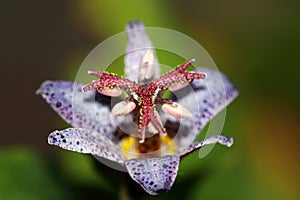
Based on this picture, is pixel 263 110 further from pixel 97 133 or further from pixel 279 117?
pixel 97 133

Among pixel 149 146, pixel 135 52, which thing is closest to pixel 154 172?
pixel 149 146

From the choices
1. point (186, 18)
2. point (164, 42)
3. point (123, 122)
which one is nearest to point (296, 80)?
point (164, 42)

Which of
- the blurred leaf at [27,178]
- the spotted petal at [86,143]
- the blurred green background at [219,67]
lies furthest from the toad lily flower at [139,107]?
the blurred leaf at [27,178]

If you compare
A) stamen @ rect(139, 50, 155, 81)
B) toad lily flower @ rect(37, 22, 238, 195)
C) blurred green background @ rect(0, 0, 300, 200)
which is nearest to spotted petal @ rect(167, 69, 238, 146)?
toad lily flower @ rect(37, 22, 238, 195)

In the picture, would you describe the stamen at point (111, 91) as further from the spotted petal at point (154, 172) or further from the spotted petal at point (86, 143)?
the spotted petal at point (154, 172)

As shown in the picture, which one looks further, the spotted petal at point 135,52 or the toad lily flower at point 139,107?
the spotted petal at point 135,52

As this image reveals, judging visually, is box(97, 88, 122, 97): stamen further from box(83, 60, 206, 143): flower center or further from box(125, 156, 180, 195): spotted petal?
box(125, 156, 180, 195): spotted petal
